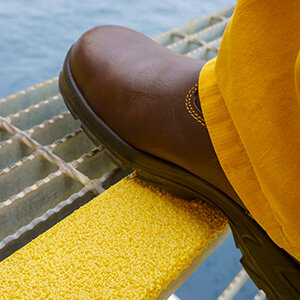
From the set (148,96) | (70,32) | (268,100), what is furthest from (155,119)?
(70,32)

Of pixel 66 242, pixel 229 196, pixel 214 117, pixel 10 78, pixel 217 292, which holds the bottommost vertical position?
pixel 217 292

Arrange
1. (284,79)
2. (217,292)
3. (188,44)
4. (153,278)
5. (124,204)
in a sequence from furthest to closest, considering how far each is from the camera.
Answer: (188,44) → (217,292) → (124,204) → (153,278) → (284,79)

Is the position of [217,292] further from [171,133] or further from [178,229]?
[171,133]

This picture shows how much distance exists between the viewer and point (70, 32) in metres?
1.97

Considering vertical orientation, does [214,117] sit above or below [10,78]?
above

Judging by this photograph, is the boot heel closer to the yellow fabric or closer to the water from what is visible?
the yellow fabric

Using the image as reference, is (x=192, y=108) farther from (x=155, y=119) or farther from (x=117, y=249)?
(x=117, y=249)

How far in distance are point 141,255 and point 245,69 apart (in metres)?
0.30

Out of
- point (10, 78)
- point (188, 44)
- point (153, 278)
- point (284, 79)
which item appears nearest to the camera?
point (284, 79)

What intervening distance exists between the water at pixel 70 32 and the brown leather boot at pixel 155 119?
2.11ft

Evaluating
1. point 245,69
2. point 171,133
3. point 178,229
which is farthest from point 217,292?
point 245,69

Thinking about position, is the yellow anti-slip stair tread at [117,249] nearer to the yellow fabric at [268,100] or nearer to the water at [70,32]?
the yellow fabric at [268,100]

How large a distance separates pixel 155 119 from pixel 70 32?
63.9 inches

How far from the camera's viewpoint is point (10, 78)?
158cm
